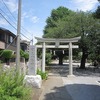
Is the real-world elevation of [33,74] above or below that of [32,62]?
below

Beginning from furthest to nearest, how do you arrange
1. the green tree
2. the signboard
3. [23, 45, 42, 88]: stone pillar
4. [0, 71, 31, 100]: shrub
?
the green tree < the signboard < [23, 45, 42, 88]: stone pillar < [0, 71, 31, 100]: shrub

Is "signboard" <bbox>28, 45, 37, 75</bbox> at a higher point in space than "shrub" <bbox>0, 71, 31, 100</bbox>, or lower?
higher

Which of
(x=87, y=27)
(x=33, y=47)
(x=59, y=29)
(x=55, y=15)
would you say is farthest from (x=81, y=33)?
(x=55, y=15)

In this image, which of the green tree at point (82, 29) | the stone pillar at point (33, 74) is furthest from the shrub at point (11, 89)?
the green tree at point (82, 29)

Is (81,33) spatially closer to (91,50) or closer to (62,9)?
(91,50)

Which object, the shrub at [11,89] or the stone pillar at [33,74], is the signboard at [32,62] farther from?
the shrub at [11,89]

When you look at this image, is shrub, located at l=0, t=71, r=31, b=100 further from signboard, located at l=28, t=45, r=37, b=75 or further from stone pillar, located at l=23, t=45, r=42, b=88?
signboard, located at l=28, t=45, r=37, b=75

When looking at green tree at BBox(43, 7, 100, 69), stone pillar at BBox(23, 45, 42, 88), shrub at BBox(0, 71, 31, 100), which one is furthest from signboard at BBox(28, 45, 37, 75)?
green tree at BBox(43, 7, 100, 69)

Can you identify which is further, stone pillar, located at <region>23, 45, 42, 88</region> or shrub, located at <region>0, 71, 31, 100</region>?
stone pillar, located at <region>23, 45, 42, 88</region>

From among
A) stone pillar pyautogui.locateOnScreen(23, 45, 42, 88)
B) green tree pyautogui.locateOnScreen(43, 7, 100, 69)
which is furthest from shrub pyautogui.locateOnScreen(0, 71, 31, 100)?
green tree pyautogui.locateOnScreen(43, 7, 100, 69)

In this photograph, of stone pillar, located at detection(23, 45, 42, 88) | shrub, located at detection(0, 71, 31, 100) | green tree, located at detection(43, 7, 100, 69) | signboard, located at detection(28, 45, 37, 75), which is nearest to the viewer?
shrub, located at detection(0, 71, 31, 100)

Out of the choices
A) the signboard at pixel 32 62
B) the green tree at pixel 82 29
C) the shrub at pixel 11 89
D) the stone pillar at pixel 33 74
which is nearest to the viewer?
the shrub at pixel 11 89

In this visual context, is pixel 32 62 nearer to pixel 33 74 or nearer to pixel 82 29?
pixel 33 74

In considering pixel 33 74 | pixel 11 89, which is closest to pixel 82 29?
pixel 33 74
